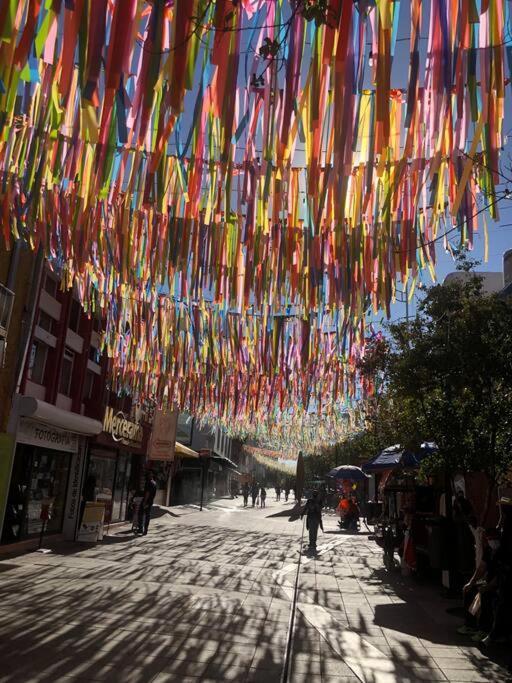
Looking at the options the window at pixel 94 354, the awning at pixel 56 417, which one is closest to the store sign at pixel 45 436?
the awning at pixel 56 417

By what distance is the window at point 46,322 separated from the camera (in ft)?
41.3

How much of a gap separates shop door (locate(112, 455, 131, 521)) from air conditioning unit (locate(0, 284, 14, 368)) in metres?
9.71

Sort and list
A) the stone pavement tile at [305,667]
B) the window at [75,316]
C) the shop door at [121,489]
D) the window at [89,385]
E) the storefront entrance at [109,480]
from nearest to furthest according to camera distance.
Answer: the stone pavement tile at [305,667] < the window at [75,316] < the storefront entrance at [109,480] < the window at [89,385] < the shop door at [121,489]

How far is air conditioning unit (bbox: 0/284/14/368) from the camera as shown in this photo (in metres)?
9.48

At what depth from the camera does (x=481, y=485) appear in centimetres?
1291

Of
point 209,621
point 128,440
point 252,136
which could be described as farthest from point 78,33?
point 128,440

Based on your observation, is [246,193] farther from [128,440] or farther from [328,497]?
[328,497]

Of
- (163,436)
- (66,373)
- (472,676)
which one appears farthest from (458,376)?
(163,436)

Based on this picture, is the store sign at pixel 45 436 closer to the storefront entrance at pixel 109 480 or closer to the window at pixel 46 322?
the storefront entrance at pixel 109 480

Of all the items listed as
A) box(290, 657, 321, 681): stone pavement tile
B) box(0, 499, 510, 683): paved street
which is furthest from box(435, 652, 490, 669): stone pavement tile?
A: box(290, 657, 321, 681): stone pavement tile

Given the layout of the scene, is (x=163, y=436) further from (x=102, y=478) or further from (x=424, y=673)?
(x=424, y=673)

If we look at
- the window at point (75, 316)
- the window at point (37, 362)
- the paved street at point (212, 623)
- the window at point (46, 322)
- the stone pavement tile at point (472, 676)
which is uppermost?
the window at point (75, 316)

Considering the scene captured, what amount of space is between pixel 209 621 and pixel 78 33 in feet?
20.5

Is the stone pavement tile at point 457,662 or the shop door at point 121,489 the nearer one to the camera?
the stone pavement tile at point 457,662
